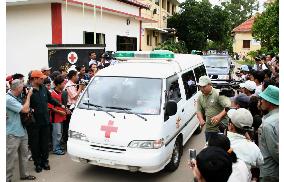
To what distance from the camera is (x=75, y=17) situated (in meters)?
15.1

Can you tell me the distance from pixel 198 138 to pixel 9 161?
17.0 feet

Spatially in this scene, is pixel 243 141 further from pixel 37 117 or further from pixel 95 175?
pixel 37 117

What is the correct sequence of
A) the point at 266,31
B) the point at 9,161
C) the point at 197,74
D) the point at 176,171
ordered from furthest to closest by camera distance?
the point at 266,31, the point at 197,74, the point at 176,171, the point at 9,161

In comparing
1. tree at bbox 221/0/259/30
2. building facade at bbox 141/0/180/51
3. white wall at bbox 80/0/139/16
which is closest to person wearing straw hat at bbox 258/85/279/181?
white wall at bbox 80/0/139/16

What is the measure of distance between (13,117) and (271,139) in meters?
4.05

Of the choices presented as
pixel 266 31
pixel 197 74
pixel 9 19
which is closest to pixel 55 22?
pixel 9 19

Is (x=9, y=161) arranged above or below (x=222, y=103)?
below

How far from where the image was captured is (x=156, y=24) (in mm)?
30219

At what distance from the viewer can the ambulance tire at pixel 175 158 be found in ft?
21.5

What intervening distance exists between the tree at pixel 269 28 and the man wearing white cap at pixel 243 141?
15.3 meters

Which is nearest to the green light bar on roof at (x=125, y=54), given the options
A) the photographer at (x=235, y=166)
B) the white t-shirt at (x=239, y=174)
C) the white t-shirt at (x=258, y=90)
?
the white t-shirt at (x=258, y=90)

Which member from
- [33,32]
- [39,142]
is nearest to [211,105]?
[39,142]

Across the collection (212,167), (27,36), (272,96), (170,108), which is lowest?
(170,108)
